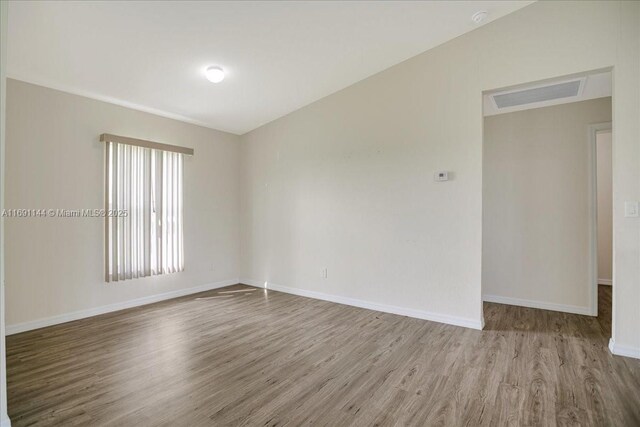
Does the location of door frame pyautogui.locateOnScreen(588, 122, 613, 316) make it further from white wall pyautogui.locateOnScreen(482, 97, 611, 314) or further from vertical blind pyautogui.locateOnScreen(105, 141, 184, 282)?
vertical blind pyautogui.locateOnScreen(105, 141, 184, 282)

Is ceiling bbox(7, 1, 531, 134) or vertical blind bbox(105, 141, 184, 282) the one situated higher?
ceiling bbox(7, 1, 531, 134)

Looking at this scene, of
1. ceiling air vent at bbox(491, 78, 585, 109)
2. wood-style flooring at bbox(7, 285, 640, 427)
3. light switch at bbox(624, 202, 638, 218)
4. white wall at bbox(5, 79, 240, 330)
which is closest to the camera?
wood-style flooring at bbox(7, 285, 640, 427)

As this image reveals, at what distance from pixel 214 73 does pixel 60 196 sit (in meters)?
2.17

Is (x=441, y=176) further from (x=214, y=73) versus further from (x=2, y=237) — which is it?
(x=2, y=237)

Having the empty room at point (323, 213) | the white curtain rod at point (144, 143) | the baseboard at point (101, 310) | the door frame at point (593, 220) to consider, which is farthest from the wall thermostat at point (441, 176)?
the baseboard at point (101, 310)

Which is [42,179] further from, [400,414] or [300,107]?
[400,414]

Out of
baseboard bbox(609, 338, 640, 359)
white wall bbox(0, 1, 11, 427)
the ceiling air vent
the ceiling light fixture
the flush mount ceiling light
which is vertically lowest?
baseboard bbox(609, 338, 640, 359)

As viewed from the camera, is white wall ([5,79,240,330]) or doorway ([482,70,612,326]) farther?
doorway ([482,70,612,326])

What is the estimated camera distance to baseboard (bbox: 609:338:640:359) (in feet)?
8.92

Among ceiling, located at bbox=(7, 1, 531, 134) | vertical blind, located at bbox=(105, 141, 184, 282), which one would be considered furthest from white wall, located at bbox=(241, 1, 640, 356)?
vertical blind, located at bbox=(105, 141, 184, 282)

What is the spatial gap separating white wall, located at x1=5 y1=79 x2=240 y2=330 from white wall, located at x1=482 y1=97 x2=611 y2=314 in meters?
4.49

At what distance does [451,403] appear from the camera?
6.87 ft

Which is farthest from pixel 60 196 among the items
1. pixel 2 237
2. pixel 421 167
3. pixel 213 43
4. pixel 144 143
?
pixel 421 167

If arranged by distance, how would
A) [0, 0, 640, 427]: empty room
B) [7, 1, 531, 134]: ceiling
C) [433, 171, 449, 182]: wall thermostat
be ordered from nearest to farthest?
[0, 0, 640, 427]: empty room, [7, 1, 531, 134]: ceiling, [433, 171, 449, 182]: wall thermostat
